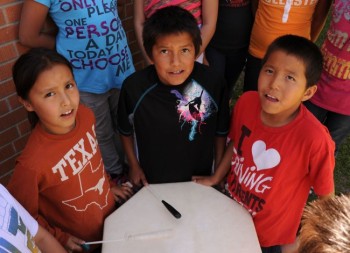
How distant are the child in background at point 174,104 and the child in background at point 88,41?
0.35 meters

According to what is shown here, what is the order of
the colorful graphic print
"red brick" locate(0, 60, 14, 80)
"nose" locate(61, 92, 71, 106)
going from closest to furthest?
"nose" locate(61, 92, 71, 106), the colorful graphic print, "red brick" locate(0, 60, 14, 80)

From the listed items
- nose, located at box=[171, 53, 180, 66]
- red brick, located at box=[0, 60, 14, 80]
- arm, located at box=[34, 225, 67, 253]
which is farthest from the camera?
red brick, located at box=[0, 60, 14, 80]

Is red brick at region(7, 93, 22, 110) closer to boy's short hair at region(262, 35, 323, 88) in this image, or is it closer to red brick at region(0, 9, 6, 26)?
red brick at region(0, 9, 6, 26)

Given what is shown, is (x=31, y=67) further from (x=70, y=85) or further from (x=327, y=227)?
(x=327, y=227)

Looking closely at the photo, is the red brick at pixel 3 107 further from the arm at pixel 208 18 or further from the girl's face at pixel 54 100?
the arm at pixel 208 18

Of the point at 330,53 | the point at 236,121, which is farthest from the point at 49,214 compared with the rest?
the point at 330,53

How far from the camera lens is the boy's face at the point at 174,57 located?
5.32 ft

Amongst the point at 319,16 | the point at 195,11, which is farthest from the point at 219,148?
the point at 319,16

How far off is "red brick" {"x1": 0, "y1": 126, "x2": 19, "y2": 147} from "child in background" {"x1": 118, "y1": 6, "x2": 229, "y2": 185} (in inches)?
31.0

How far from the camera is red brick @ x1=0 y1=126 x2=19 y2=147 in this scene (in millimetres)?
2104

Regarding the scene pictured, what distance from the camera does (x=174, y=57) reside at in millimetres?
1625

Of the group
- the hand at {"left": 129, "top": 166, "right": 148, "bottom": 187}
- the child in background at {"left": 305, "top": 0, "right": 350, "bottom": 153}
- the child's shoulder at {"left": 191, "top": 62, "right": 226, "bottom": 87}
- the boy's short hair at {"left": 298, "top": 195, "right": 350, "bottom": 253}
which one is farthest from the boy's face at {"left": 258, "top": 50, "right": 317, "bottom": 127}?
the hand at {"left": 129, "top": 166, "right": 148, "bottom": 187}

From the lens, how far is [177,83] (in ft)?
5.46

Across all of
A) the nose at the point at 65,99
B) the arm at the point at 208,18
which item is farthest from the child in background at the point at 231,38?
the nose at the point at 65,99
